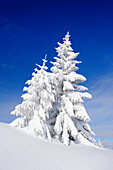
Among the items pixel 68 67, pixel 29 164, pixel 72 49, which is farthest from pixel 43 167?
pixel 72 49

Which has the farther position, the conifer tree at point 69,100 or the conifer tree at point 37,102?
the conifer tree at point 69,100

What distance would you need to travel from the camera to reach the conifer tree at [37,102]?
539 inches

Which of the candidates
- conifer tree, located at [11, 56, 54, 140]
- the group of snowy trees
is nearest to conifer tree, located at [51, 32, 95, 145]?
the group of snowy trees

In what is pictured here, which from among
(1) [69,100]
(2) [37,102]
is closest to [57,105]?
(1) [69,100]

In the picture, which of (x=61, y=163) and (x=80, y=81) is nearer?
(x=61, y=163)

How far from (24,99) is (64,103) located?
196 inches

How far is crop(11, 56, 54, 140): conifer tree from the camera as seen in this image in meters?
13.7

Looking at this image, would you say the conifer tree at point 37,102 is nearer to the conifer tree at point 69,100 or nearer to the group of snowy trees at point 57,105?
the group of snowy trees at point 57,105

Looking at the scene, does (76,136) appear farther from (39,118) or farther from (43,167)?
(43,167)

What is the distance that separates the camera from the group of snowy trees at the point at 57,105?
45.9 feet

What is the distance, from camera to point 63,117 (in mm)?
16281

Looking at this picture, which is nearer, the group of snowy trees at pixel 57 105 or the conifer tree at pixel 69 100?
the group of snowy trees at pixel 57 105

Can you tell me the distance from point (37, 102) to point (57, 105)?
3911 mm

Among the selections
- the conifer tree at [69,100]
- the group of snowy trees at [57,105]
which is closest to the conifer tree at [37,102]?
the group of snowy trees at [57,105]
